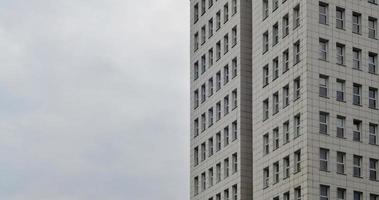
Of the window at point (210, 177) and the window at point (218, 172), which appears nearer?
the window at point (218, 172)

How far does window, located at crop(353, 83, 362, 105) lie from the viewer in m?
109

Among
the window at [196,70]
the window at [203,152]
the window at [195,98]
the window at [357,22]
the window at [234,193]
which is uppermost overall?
the window at [196,70]

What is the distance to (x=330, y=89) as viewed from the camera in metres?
107

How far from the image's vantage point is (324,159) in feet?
344

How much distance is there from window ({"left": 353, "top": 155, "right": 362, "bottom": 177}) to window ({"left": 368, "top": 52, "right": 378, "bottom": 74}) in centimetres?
915

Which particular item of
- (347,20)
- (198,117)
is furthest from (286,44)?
(198,117)

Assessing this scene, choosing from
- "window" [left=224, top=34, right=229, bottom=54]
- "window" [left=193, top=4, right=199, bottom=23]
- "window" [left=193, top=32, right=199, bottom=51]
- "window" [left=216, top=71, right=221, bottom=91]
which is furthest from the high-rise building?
"window" [left=193, top=4, right=199, bottom=23]

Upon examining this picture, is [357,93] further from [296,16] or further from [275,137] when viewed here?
[296,16]

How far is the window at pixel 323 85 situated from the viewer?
106m

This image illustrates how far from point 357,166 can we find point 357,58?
11.0 meters

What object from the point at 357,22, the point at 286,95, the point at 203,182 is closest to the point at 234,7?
the point at 357,22

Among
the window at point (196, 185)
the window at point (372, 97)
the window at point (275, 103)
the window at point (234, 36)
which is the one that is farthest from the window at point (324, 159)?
the window at point (196, 185)

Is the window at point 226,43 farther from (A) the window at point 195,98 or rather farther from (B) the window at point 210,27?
(A) the window at point 195,98

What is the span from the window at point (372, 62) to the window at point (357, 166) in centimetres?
915
